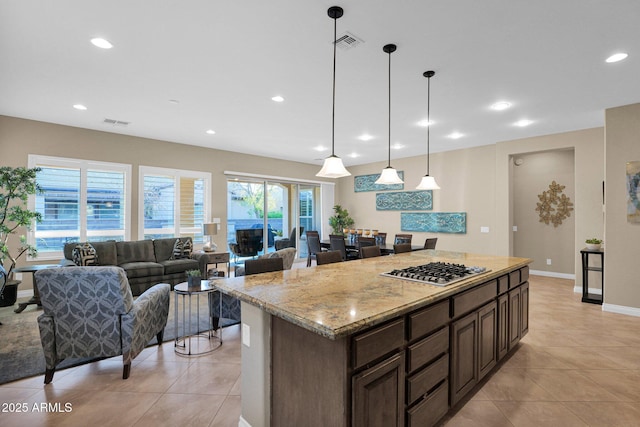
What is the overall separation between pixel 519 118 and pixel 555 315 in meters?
2.89

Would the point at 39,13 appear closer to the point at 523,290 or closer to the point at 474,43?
the point at 474,43

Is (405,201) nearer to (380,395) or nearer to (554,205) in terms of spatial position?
(554,205)

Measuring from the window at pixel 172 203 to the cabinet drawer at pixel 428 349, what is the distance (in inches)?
229

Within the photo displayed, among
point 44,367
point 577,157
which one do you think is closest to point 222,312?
point 44,367

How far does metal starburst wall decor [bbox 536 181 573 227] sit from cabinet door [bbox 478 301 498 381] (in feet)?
17.6

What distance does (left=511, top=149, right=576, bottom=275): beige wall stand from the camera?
6410 mm

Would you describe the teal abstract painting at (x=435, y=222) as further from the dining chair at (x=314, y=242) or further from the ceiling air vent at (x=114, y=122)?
the ceiling air vent at (x=114, y=122)

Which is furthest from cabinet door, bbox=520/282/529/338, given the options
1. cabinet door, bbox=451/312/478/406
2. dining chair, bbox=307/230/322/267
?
dining chair, bbox=307/230/322/267

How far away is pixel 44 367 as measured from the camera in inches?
105

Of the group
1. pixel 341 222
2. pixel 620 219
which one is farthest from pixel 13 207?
pixel 620 219

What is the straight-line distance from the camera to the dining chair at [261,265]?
2.64 m

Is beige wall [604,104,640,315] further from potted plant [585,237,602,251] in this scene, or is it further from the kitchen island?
the kitchen island

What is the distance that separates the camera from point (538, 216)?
6.78 m

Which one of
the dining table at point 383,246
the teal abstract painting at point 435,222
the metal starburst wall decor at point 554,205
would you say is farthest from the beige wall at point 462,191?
the dining table at point 383,246
